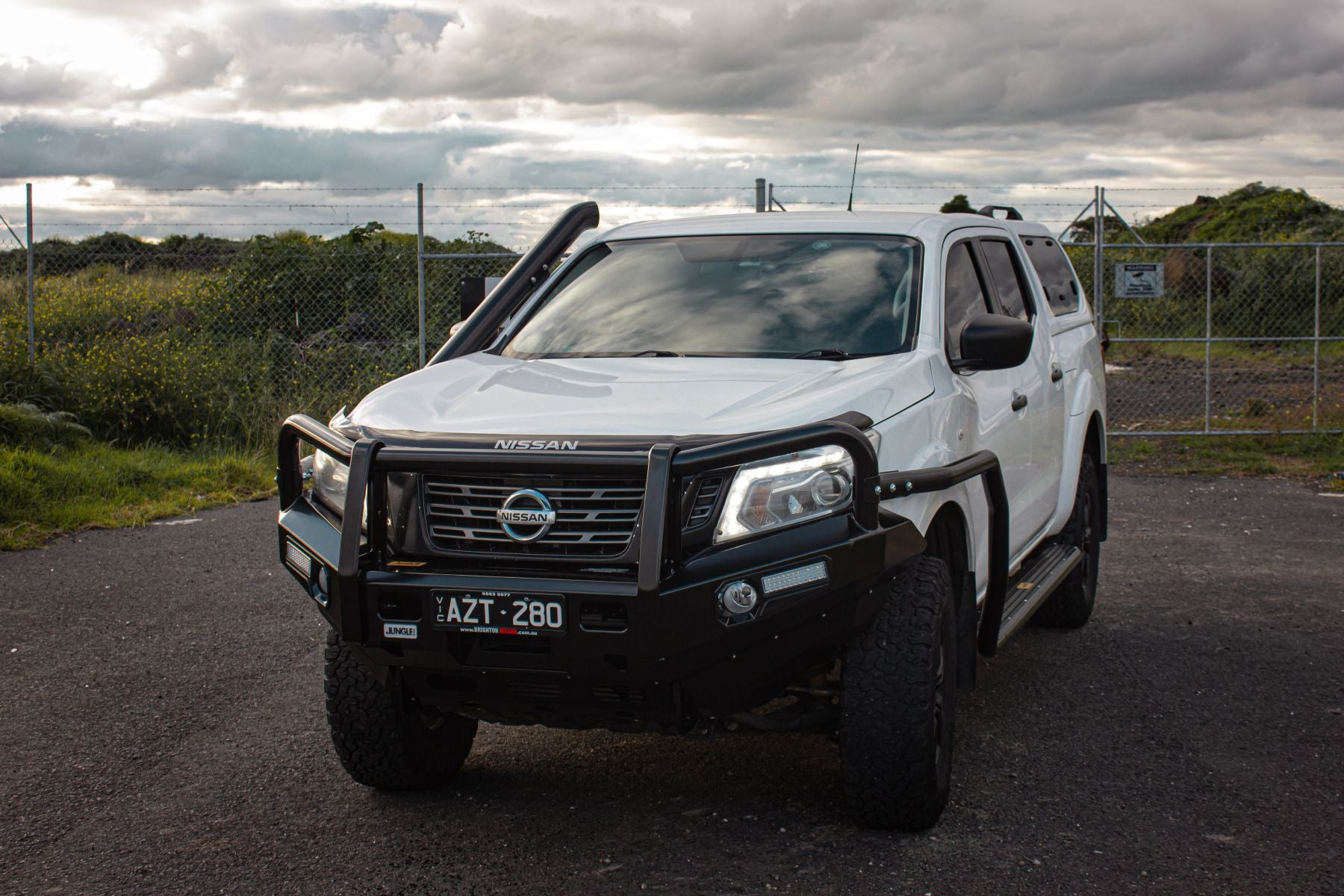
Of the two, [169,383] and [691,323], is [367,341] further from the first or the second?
[691,323]

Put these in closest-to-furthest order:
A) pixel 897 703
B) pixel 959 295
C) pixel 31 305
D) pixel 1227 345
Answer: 1. pixel 897 703
2. pixel 959 295
3. pixel 31 305
4. pixel 1227 345

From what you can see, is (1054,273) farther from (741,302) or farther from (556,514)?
(556,514)

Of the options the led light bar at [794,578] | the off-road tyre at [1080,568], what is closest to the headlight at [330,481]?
the led light bar at [794,578]

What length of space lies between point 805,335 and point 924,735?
145 cm

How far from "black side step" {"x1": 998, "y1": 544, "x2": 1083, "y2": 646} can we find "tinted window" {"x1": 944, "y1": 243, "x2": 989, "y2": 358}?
40.2 inches

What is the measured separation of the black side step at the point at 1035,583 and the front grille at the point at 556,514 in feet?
5.96

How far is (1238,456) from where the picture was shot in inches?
494

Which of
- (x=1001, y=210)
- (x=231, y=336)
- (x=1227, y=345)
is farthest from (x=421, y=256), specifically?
(x=1227, y=345)

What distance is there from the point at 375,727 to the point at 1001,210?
13.6ft

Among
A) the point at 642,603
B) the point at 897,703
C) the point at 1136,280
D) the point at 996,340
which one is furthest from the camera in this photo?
the point at 1136,280

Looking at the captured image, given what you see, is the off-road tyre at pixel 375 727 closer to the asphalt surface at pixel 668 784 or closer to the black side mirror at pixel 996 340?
the asphalt surface at pixel 668 784

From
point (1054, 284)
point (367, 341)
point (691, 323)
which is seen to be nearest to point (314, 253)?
point (367, 341)

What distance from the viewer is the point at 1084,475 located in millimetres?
6578

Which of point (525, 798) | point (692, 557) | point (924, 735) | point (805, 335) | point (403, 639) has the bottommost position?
point (525, 798)
